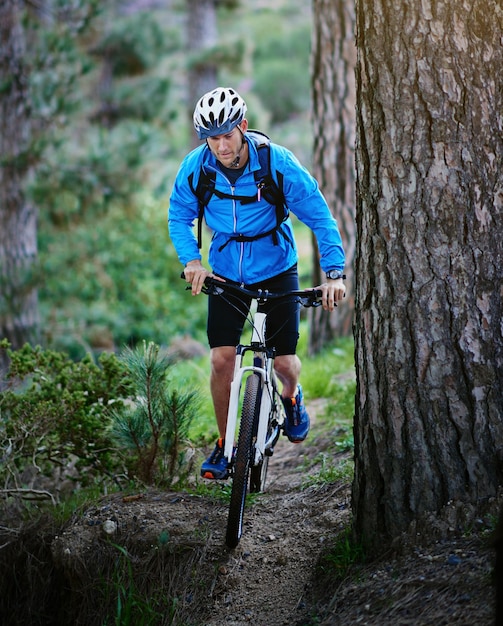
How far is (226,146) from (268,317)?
0.99m

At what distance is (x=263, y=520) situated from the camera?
4430 mm

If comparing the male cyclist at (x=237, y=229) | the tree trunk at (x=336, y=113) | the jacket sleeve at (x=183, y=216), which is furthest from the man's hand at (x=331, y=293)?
the tree trunk at (x=336, y=113)

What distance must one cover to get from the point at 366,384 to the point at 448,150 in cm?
110

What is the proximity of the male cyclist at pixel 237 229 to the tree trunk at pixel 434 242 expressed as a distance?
0.69m

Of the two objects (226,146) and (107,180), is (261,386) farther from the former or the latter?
(107,180)

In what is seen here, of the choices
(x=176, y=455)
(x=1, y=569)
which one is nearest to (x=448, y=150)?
(x=176, y=455)

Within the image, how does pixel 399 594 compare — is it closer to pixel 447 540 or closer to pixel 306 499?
pixel 447 540

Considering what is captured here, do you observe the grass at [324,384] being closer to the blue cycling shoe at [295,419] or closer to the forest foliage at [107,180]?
the blue cycling shoe at [295,419]

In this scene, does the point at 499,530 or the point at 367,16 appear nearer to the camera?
the point at 499,530

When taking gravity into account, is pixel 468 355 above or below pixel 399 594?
above

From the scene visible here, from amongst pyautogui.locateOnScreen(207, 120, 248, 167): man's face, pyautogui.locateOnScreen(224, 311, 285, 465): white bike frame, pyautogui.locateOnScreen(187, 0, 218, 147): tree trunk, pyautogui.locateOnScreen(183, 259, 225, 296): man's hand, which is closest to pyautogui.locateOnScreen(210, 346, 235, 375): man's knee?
pyautogui.locateOnScreen(224, 311, 285, 465): white bike frame

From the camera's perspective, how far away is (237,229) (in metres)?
4.34

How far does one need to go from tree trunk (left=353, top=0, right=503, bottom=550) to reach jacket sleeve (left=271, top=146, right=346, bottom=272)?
69cm

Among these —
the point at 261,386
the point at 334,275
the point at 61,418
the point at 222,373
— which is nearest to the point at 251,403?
the point at 261,386
